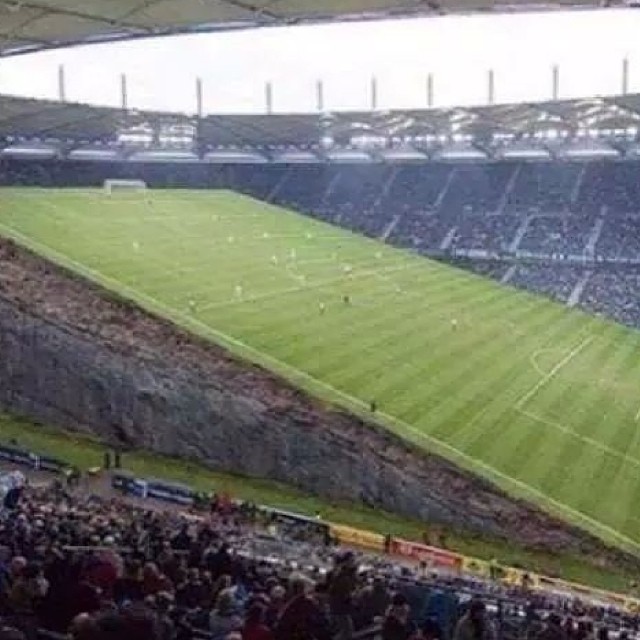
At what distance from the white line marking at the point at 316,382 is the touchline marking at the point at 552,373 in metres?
6.08

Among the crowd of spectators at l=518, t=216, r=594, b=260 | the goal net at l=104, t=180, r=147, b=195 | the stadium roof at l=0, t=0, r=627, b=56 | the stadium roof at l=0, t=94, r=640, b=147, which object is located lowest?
the crowd of spectators at l=518, t=216, r=594, b=260

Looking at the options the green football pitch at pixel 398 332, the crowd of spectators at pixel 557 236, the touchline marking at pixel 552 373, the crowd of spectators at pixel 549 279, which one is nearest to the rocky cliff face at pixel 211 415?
the green football pitch at pixel 398 332

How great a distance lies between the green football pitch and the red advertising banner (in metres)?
6.33

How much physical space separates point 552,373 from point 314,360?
1000cm

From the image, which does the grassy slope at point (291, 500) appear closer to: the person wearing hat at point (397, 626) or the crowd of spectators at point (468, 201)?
the person wearing hat at point (397, 626)

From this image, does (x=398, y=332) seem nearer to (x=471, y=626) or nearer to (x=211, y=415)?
(x=211, y=415)

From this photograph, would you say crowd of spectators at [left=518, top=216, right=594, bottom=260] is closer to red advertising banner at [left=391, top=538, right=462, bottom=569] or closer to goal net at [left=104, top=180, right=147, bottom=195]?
goal net at [left=104, top=180, right=147, bottom=195]

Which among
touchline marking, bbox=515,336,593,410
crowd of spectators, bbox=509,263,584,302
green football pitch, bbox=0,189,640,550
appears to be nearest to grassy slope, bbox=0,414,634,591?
green football pitch, bbox=0,189,640,550

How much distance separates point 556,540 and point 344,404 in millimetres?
9363

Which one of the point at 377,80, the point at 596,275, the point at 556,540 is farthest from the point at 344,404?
the point at 377,80

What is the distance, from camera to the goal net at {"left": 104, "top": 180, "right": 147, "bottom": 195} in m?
77.7

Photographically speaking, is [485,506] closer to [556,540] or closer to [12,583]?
[556,540]

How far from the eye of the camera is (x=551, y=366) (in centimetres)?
4856

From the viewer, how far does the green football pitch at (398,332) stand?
119ft
